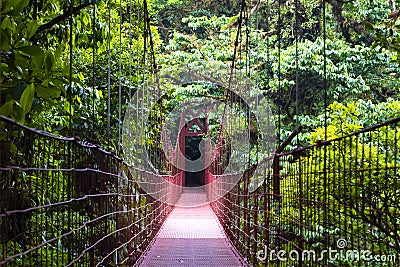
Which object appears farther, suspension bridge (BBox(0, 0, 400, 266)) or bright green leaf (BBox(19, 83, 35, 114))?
suspension bridge (BBox(0, 0, 400, 266))

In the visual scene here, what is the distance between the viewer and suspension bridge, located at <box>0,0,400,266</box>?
1654 millimetres

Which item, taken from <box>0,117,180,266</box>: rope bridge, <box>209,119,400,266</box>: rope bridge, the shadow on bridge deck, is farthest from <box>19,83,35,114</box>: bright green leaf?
the shadow on bridge deck

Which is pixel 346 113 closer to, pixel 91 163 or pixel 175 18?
pixel 91 163

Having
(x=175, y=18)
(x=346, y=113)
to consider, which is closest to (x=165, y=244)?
(x=346, y=113)

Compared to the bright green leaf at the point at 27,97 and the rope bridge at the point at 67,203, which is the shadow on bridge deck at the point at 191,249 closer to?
the rope bridge at the point at 67,203

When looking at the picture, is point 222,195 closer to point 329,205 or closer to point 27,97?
point 329,205

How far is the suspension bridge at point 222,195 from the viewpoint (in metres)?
1.65

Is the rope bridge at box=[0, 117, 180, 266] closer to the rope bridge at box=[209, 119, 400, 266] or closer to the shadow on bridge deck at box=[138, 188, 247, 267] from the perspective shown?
the shadow on bridge deck at box=[138, 188, 247, 267]

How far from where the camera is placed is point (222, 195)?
21.9ft

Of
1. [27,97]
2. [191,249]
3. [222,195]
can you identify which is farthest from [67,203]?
[222,195]

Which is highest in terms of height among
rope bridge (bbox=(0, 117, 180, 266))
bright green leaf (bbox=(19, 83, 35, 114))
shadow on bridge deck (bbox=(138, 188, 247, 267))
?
bright green leaf (bbox=(19, 83, 35, 114))

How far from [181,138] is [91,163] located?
45.8 ft

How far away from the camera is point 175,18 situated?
1112 cm

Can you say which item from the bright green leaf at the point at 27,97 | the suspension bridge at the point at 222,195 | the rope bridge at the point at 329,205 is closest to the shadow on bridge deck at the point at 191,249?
the suspension bridge at the point at 222,195
